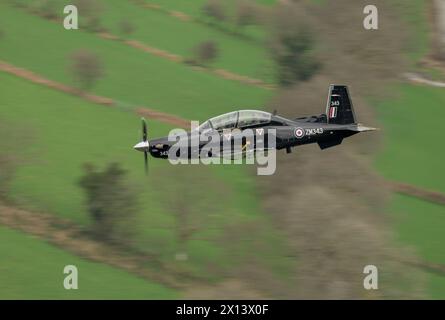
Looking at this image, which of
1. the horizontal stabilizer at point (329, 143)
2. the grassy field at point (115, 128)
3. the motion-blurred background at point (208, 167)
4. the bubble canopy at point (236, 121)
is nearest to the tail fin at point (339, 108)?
the horizontal stabilizer at point (329, 143)

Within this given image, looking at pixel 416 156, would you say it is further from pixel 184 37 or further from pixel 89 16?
pixel 89 16

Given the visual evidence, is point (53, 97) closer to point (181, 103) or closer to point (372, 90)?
point (181, 103)

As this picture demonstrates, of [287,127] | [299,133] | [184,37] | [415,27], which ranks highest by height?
[184,37]

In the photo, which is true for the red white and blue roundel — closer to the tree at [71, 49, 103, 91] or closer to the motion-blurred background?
the motion-blurred background

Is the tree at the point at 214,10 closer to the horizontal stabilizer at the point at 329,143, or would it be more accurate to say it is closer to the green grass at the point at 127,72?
the green grass at the point at 127,72

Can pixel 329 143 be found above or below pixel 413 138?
below

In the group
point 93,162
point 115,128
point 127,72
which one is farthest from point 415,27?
point 93,162

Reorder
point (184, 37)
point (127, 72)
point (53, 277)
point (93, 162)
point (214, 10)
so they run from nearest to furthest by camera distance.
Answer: point (53, 277)
point (93, 162)
point (127, 72)
point (184, 37)
point (214, 10)
